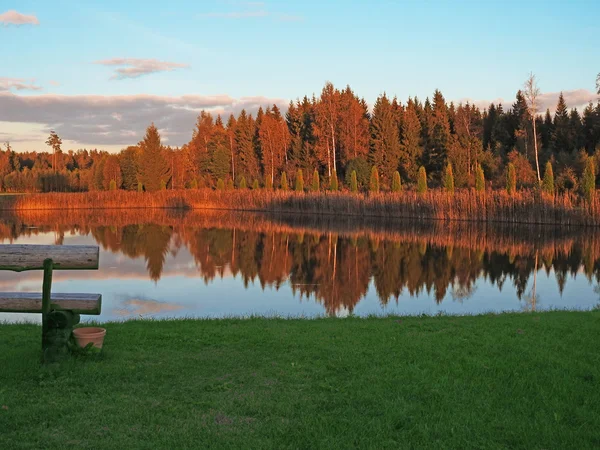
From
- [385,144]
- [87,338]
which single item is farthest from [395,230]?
[87,338]

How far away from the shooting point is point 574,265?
17.7 m

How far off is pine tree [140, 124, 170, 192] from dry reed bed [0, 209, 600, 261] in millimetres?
19428

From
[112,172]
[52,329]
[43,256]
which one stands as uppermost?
[112,172]

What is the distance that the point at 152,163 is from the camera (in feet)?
194

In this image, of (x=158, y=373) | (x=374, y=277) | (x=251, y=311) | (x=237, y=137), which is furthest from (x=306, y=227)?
(x=237, y=137)

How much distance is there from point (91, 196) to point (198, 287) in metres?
37.8

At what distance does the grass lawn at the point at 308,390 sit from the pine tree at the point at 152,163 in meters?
53.9

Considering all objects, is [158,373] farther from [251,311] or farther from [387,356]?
[251,311]

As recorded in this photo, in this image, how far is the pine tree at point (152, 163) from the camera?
59.0 meters

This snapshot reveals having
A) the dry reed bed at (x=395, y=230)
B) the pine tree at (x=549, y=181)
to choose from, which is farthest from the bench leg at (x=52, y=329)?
the pine tree at (x=549, y=181)

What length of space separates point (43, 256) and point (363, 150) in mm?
45695

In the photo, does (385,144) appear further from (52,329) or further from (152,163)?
(52,329)

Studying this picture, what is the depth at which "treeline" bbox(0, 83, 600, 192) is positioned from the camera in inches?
1722

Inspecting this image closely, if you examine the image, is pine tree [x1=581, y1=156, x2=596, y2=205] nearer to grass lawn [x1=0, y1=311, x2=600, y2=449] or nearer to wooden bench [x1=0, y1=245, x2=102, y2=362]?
grass lawn [x1=0, y1=311, x2=600, y2=449]
